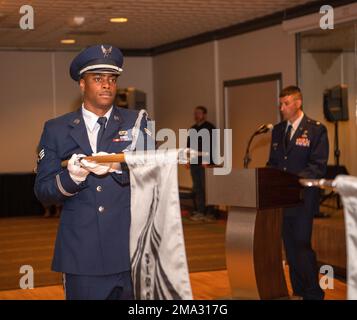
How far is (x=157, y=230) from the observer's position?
8.33 ft

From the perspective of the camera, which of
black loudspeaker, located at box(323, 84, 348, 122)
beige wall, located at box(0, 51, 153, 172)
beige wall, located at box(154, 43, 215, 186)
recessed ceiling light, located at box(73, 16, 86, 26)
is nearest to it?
black loudspeaker, located at box(323, 84, 348, 122)

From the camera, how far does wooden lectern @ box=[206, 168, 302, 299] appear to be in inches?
194

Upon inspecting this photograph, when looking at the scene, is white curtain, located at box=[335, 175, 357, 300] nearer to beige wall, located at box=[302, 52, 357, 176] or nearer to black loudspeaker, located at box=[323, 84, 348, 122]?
beige wall, located at box=[302, 52, 357, 176]

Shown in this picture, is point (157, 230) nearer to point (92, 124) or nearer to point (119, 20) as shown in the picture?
point (92, 124)

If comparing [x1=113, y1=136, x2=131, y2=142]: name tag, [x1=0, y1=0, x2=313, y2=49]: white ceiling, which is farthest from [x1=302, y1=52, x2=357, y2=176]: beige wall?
[x1=113, y1=136, x2=131, y2=142]: name tag

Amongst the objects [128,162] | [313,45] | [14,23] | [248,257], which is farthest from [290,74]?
[128,162]

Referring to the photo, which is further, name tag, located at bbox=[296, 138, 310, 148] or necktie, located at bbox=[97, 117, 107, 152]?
name tag, located at bbox=[296, 138, 310, 148]

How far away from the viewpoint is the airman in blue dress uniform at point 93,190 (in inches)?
120

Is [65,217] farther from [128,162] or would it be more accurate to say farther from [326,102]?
[326,102]

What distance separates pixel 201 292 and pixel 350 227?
14.2ft

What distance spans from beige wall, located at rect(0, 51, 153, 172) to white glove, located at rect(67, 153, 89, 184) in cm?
1097

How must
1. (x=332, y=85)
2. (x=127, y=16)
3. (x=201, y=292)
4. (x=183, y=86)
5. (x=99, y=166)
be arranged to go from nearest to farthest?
(x=99, y=166) < (x=201, y=292) < (x=332, y=85) < (x=127, y=16) < (x=183, y=86)

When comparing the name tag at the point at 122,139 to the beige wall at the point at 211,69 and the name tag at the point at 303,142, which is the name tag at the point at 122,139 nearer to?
the name tag at the point at 303,142

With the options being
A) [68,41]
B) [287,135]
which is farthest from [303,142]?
[68,41]
